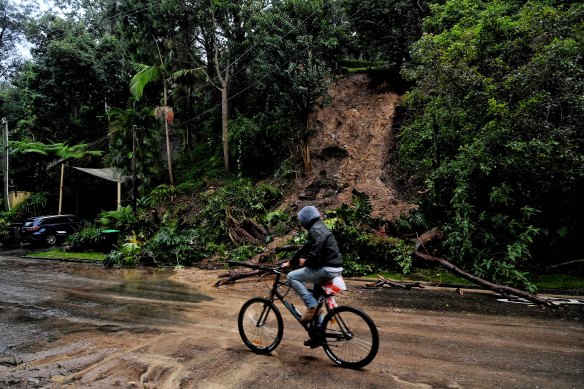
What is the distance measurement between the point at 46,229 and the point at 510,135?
25.0 meters

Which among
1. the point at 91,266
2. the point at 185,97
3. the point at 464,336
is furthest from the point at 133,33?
the point at 464,336

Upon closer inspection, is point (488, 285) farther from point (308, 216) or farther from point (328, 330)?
point (308, 216)

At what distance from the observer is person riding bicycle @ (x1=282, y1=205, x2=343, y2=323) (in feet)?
14.7

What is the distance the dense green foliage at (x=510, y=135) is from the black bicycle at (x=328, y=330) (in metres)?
6.22

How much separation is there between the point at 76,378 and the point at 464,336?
5475 mm

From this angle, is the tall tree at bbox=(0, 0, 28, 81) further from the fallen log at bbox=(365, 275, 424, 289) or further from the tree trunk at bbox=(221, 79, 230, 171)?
the fallen log at bbox=(365, 275, 424, 289)

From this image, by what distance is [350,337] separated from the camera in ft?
14.0

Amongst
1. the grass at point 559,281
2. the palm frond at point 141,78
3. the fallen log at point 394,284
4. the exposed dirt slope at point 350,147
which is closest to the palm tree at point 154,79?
the palm frond at point 141,78

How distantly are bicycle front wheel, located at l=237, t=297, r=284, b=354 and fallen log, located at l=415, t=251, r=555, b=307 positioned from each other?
587cm

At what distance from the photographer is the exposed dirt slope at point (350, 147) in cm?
1733

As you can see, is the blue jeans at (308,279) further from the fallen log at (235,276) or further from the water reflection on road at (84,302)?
the fallen log at (235,276)

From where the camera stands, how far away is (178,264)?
13.7 m

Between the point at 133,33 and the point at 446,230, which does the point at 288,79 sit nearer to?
the point at 446,230

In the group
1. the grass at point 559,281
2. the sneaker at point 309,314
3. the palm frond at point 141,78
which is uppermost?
the palm frond at point 141,78
